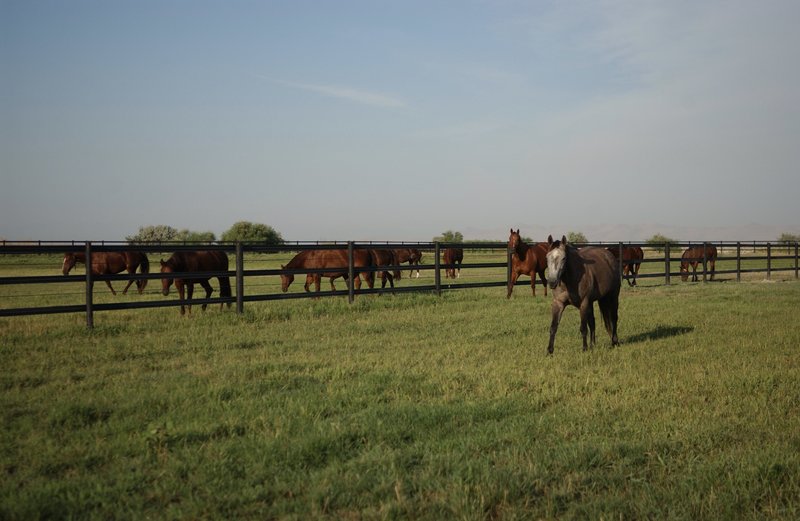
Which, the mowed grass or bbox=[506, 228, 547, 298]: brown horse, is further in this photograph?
bbox=[506, 228, 547, 298]: brown horse

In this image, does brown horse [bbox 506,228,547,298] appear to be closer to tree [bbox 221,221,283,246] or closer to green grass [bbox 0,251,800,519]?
green grass [bbox 0,251,800,519]

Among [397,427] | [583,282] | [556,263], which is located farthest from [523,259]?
[397,427]

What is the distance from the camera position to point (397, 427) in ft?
15.4

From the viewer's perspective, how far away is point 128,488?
12.0ft

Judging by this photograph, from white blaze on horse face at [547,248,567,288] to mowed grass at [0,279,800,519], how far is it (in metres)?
1.11

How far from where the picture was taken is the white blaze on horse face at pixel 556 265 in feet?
27.2

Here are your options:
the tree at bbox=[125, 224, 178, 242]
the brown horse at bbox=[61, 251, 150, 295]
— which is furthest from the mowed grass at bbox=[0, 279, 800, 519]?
the tree at bbox=[125, 224, 178, 242]

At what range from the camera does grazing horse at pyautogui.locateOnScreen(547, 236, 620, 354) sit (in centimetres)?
841

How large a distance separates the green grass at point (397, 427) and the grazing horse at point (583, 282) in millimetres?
499

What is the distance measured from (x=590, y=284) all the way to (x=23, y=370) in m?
8.15

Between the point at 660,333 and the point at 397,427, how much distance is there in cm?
726

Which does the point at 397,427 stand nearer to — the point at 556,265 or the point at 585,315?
the point at 556,265

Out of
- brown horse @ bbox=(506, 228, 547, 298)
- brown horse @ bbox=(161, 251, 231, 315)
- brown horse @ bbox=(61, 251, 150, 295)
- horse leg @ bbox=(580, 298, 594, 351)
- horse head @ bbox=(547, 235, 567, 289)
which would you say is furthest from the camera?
brown horse @ bbox=(61, 251, 150, 295)

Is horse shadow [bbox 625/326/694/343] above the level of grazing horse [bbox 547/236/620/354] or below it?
below
